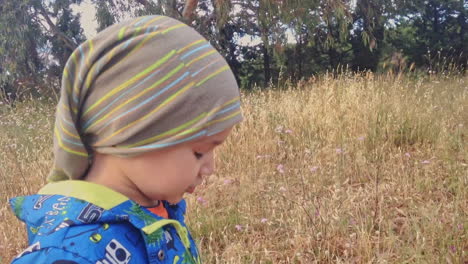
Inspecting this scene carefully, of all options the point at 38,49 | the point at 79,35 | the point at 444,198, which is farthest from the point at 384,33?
the point at 444,198

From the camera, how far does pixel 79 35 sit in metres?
12.8

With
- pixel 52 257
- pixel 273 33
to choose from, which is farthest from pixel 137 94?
pixel 273 33

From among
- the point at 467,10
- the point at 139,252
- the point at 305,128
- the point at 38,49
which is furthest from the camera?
the point at 467,10

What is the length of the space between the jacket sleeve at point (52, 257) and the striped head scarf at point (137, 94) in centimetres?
22

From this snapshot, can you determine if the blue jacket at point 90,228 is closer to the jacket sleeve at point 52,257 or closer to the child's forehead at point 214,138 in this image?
the jacket sleeve at point 52,257

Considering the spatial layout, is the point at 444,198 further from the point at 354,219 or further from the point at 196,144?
the point at 196,144

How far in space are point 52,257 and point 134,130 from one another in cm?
30

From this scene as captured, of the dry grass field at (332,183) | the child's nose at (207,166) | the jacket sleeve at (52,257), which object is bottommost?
the dry grass field at (332,183)

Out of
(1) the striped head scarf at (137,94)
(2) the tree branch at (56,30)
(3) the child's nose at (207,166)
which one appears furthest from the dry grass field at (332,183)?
(2) the tree branch at (56,30)

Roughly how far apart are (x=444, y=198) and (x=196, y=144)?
2.27 m

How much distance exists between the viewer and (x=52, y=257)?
0.89 m

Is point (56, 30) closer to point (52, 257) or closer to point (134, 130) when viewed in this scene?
point (134, 130)

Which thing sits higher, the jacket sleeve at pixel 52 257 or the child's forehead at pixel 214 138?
the child's forehead at pixel 214 138

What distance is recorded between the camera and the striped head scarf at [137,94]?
1012 millimetres
